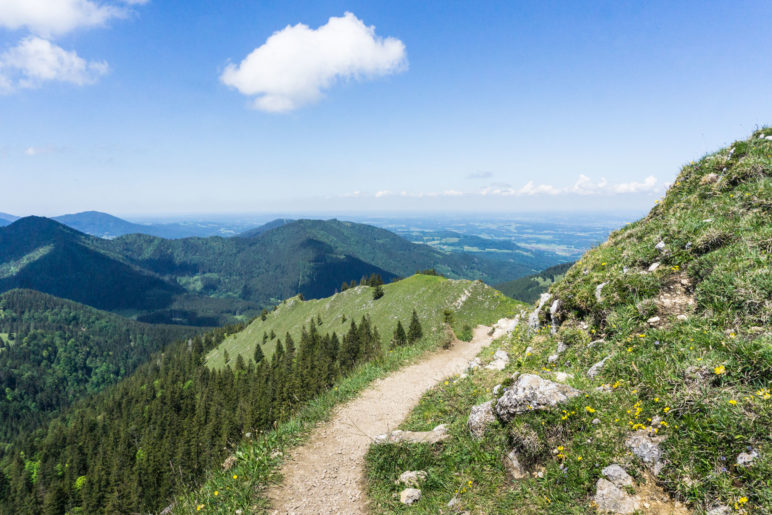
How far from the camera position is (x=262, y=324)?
15250 centimetres

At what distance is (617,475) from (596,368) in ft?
12.5

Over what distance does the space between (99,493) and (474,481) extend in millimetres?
106374

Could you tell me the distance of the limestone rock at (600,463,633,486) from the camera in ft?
19.4

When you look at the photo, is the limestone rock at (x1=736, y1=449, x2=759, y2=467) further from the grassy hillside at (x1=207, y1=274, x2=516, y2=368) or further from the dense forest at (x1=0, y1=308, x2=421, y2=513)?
the grassy hillside at (x1=207, y1=274, x2=516, y2=368)

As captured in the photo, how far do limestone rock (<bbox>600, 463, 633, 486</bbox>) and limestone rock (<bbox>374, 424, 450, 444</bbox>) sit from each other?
4937 millimetres

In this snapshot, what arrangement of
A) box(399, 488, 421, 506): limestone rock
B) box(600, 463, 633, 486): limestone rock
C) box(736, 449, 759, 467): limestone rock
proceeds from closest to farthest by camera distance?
box(736, 449, 759, 467): limestone rock
box(600, 463, 633, 486): limestone rock
box(399, 488, 421, 506): limestone rock

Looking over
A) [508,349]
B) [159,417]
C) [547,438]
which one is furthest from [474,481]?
[159,417]

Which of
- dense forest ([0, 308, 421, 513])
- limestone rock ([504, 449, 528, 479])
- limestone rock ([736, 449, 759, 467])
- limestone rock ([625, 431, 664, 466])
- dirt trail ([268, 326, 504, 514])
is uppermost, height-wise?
limestone rock ([736, 449, 759, 467])

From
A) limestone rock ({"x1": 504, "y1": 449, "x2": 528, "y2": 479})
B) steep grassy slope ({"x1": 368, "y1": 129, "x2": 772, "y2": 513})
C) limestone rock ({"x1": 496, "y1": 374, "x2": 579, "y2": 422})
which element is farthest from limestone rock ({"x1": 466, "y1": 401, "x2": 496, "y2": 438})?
limestone rock ({"x1": 504, "y1": 449, "x2": 528, "y2": 479})

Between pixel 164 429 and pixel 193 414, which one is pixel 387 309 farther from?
pixel 164 429

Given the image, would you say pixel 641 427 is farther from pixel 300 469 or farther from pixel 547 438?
pixel 300 469

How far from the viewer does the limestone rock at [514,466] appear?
7699 mm

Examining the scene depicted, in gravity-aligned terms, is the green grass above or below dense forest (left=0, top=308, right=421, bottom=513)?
above

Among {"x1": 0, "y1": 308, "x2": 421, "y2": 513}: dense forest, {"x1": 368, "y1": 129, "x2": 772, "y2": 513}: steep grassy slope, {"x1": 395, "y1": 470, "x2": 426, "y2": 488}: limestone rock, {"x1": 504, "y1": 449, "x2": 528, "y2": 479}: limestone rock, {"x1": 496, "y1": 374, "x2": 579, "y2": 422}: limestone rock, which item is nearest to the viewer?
{"x1": 368, "y1": 129, "x2": 772, "y2": 513}: steep grassy slope
